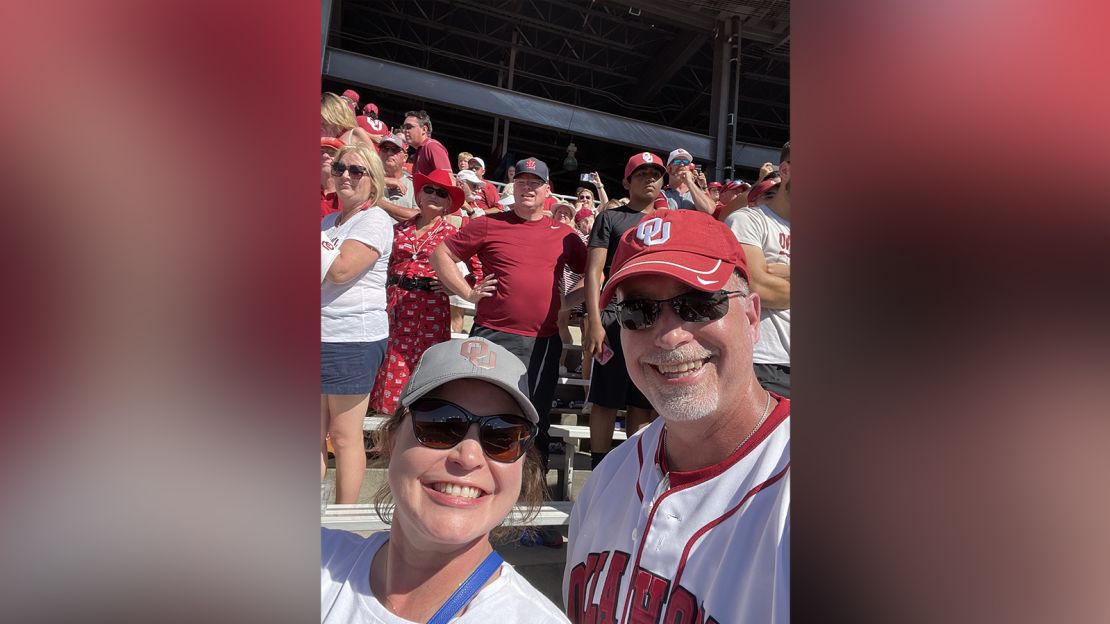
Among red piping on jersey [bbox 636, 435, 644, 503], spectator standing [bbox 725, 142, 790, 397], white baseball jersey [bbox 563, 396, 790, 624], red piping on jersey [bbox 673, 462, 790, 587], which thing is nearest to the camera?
white baseball jersey [bbox 563, 396, 790, 624]

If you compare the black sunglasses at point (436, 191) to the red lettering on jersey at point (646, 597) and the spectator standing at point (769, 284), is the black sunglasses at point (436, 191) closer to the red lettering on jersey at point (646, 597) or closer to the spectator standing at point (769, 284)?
the spectator standing at point (769, 284)

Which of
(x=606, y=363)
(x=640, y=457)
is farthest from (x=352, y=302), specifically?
(x=640, y=457)

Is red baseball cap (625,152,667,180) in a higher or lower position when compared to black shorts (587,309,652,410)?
higher

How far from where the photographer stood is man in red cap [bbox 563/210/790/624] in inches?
39.3

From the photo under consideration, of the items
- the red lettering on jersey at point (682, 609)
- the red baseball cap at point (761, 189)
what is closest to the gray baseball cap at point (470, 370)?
the red lettering on jersey at point (682, 609)

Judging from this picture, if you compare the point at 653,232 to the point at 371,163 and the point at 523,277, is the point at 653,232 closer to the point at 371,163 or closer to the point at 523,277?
the point at 371,163

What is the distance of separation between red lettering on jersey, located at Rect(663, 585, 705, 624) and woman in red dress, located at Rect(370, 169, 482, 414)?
1.90m

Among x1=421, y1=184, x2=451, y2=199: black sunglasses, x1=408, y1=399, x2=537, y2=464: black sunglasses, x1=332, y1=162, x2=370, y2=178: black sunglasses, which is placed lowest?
x1=408, y1=399, x2=537, y2=464: black sunglasses

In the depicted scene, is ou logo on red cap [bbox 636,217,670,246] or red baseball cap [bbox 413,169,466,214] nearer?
ou logo on red cap [bbox 636,217,670,246]

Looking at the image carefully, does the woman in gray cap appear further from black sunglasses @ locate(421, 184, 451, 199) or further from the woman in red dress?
black sunglasses @ locate(421, 184, 451, 199)

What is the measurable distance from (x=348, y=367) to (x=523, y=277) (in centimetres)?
84

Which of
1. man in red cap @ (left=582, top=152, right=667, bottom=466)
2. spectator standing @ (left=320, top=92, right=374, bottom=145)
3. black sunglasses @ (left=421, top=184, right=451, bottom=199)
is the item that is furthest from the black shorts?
spectator standing @ (left=320, top=92, right=374, bottom=145)

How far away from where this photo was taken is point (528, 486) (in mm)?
1286
